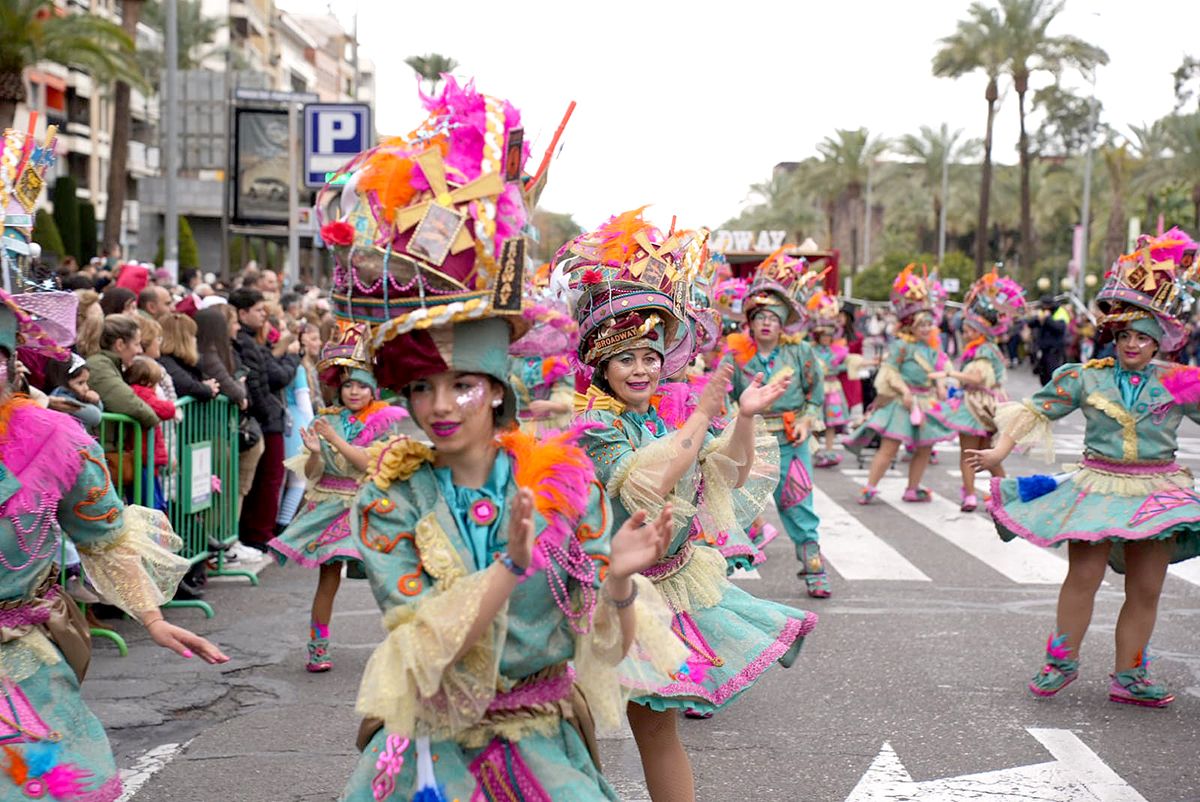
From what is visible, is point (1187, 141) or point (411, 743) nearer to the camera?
point (411, 743)

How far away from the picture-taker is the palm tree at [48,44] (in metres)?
25.7

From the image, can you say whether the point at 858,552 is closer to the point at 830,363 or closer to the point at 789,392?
the point at 789,392

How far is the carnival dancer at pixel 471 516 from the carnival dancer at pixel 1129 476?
12.6 feet

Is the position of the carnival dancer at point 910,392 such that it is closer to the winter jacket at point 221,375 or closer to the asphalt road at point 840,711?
the asphalt road at point 840,711

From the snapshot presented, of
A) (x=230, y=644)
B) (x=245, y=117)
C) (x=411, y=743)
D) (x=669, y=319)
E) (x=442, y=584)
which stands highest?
(x=245, y=117)

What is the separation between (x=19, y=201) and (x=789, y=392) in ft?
23.3

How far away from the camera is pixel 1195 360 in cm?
3516

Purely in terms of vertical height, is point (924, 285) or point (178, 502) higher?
point (924, 285)

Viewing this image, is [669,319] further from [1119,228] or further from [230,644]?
[1119,228]

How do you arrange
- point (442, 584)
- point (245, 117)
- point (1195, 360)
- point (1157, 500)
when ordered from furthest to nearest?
point (1195, 360) < point (245, 117) < point (1157, 500) < point (442, 584)

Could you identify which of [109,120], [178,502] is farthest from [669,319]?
[109,120]

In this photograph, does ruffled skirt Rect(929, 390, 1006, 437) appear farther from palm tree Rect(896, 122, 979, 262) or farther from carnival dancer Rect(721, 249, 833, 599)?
palm tree Rect(896, 122, 979, 262)

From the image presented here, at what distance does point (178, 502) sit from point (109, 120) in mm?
63525

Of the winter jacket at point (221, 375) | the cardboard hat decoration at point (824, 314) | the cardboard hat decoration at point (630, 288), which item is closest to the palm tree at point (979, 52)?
the cardboard hat decoration at point (824, 314)
